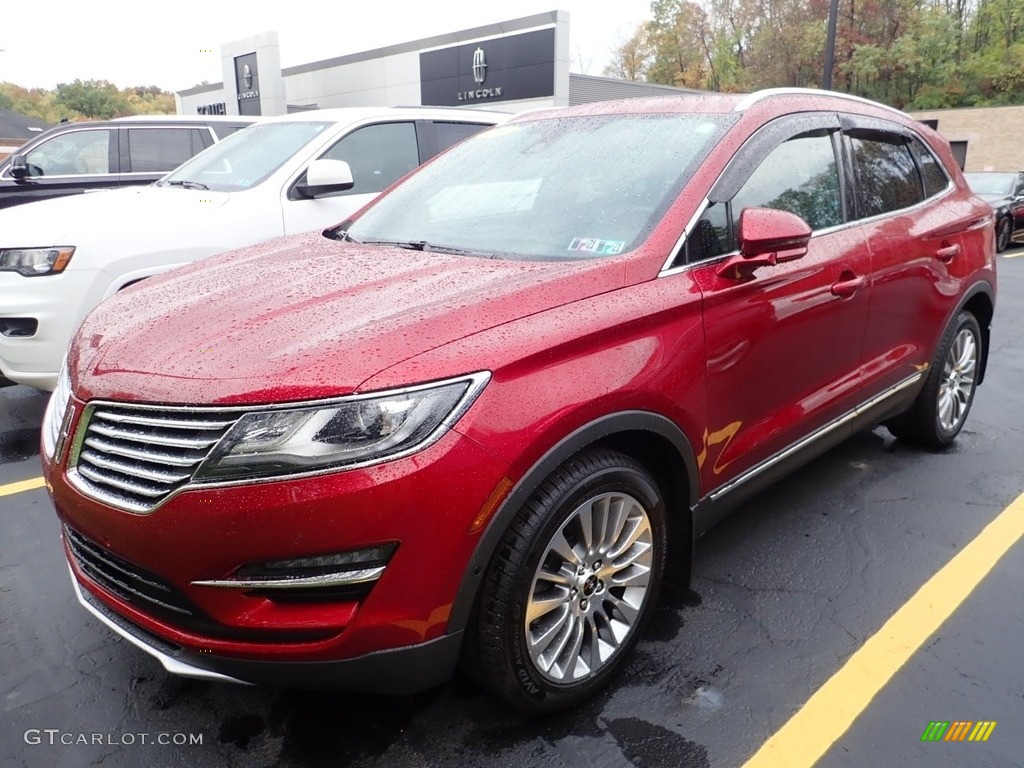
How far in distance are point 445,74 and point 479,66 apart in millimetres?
1943

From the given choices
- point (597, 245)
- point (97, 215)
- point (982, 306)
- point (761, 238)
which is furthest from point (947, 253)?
point (97, 215)

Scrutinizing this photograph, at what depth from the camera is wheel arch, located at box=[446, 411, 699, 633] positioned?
1.91 metres

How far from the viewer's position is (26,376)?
167 inches

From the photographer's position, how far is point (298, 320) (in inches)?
82.0

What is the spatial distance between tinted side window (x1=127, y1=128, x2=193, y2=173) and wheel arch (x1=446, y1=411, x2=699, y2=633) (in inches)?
282

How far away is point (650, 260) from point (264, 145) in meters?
4.00

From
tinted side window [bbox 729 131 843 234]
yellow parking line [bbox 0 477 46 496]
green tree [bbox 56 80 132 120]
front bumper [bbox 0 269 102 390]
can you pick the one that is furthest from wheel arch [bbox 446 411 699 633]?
green tree [bbox 56 80 132 120]

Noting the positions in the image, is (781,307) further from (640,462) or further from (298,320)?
(298,320)

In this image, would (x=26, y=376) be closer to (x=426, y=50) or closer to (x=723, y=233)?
(x=723, y=233)

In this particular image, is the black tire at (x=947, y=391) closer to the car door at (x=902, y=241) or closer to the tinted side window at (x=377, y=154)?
the car door at (x=902, y=241)

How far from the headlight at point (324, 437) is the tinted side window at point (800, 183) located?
57.4 inches

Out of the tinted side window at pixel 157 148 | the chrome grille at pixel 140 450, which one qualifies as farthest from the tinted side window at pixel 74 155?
the chrome grille at pixel 140 450

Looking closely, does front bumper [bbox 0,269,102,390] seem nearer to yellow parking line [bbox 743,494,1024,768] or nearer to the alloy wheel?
the alloy wheel

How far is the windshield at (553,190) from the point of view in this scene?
259 cm
